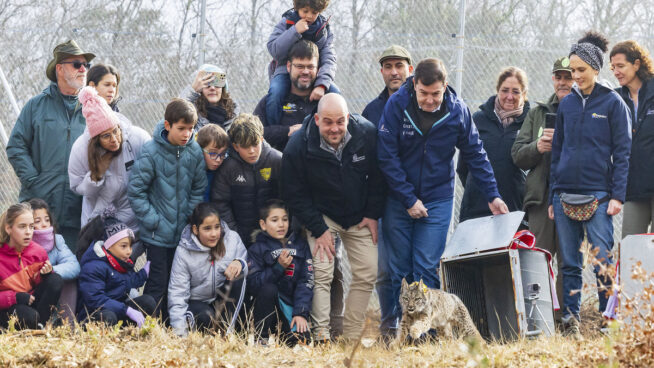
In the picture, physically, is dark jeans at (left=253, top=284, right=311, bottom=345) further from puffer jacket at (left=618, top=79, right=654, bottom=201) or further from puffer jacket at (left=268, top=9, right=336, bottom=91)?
Answer: puffer jacket at (left=618, top=79, right=654, bottom=201)

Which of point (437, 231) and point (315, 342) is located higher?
point (437, 231)

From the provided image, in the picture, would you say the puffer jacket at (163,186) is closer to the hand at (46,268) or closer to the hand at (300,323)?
the hand at (46,268)

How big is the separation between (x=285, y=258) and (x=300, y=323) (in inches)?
20.4

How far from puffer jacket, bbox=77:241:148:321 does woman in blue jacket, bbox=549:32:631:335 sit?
3422mm

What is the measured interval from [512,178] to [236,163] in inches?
97.8

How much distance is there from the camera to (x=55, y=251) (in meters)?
5.93

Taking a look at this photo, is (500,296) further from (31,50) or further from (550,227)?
(31,50)

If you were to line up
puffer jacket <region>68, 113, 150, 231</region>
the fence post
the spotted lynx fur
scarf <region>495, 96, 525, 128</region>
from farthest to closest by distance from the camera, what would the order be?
the fence post < scarf <region>495, 96, 525, 128</region> < puffer jacket <region>68, 113, 150, 231</region> < the spotted lynx fur

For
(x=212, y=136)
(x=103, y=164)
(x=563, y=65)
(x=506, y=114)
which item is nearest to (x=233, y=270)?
(x=212, y=136)

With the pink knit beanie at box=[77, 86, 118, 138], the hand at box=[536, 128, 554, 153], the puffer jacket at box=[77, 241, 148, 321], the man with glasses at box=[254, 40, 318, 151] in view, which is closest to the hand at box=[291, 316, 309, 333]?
the puffer jacket at box=[77, 241, 148, 321]

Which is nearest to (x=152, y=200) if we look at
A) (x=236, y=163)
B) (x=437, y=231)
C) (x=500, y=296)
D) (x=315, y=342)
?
(x=236, y=163)

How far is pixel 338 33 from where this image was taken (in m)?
8.09

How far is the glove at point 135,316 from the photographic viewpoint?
5688mm

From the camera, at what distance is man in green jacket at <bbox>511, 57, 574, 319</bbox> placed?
6.41 m
